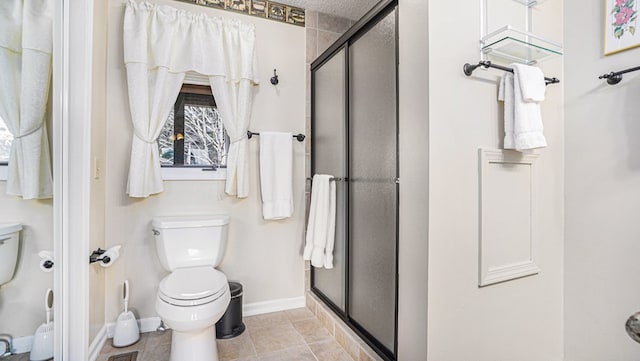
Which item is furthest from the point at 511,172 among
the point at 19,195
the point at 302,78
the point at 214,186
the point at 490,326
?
the point at 19,195

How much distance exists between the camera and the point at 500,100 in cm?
156

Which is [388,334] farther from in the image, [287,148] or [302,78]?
[302,78]

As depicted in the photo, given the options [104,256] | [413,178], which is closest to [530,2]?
[413,178]

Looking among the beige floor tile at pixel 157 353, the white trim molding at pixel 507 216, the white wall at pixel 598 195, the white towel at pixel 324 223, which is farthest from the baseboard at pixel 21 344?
the white wall at pixel 598 195

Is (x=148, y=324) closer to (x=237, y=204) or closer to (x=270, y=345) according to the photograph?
(x=270, y=345)

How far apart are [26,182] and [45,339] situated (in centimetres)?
74

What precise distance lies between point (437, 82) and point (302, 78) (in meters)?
1.53

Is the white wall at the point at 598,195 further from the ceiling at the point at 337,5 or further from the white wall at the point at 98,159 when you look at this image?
the white wall at the point at 98,159

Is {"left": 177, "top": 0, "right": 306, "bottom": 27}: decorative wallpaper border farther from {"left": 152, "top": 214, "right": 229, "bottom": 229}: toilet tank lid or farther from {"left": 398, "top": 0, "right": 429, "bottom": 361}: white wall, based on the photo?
{"left": 152, "top": 214, "right": 229, "bottom": 229}: toilet tank lid

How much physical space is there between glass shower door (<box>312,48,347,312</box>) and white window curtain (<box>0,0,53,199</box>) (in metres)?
1.60

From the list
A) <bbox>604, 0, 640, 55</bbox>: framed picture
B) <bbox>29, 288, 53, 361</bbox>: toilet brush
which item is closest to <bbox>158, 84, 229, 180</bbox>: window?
<bbox>29, 288, 53, 361</bbox>: toilet brush

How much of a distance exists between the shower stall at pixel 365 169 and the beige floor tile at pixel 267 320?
13.3 inches

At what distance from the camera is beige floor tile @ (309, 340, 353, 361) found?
192 cm

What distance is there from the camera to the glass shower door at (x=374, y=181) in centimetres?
167
